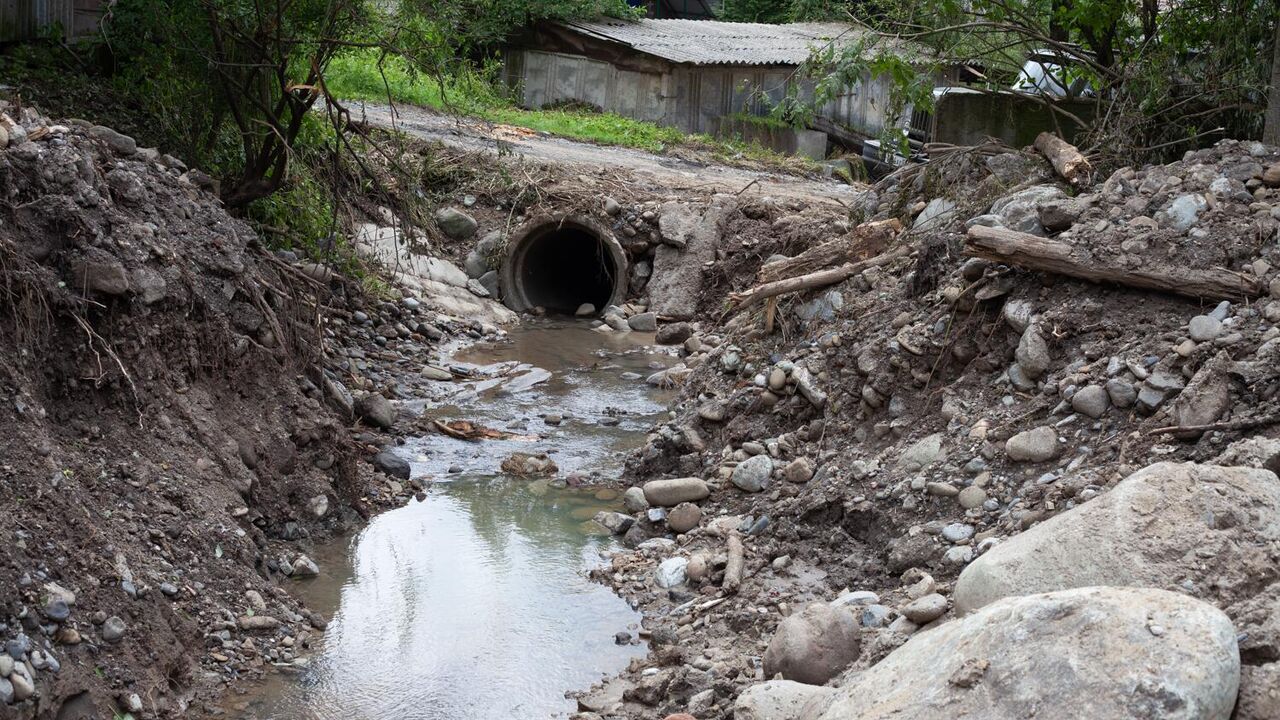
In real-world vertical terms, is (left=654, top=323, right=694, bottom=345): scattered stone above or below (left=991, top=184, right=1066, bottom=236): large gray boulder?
below

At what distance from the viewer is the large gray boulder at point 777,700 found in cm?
412

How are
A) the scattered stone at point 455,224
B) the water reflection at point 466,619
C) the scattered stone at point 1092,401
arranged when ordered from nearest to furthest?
the water reflection at point 466,619
the scattered stone at point 1092,401
the scattered stone at point 455,224

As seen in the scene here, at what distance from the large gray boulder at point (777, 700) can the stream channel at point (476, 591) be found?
0.99 meters

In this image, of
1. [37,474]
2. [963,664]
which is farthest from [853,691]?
[37,474]

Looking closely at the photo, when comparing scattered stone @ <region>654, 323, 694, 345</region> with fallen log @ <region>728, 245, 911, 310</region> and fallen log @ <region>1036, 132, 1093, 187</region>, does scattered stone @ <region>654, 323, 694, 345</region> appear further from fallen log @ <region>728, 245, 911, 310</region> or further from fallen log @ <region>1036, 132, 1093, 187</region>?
fallen log @ <region>1036, 132, 1093, 187</region>

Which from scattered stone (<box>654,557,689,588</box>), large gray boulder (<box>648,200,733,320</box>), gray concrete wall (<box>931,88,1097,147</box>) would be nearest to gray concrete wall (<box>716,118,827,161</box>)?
large gray boulder (<box>648,200,733,320</box>)

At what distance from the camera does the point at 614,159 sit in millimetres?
15547

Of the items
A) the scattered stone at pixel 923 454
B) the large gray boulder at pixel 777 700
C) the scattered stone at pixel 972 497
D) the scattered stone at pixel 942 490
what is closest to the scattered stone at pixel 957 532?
the scattered stone at pixel 972 497

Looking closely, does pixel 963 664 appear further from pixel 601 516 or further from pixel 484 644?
pixel 601 516

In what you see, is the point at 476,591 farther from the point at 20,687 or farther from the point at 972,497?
the point at 972,497

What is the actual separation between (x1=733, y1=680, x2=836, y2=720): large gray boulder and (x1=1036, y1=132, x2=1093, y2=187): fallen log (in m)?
4.11

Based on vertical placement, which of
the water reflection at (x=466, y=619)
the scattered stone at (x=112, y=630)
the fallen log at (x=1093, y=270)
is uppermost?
the fallen log at (x=1093, y=270)

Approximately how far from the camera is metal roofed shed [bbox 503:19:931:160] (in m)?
19.5

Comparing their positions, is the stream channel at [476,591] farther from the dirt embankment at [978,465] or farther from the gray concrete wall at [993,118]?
the gray concrete wall at [993,118]
